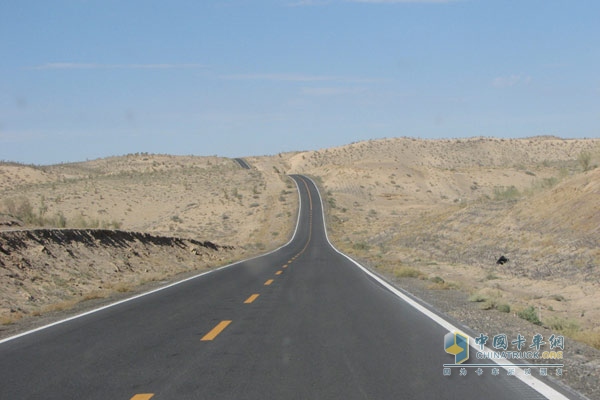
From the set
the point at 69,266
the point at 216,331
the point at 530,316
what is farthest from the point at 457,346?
the point at 69,266

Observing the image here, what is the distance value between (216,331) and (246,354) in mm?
1988

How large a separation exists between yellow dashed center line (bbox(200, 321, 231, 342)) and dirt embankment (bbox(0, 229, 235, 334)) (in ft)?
15.0

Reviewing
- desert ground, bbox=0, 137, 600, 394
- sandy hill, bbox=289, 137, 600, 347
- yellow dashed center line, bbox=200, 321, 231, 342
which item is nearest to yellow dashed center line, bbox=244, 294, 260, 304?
yellow dashed center line, bbox=200, 321, 231, 342

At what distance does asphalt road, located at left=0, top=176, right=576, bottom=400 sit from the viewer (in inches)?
258

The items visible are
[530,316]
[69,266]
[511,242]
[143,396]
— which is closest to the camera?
[143,396]

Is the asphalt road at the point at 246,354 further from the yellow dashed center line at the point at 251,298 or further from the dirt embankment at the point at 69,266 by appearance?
the dirt embankment at the point at 69,266

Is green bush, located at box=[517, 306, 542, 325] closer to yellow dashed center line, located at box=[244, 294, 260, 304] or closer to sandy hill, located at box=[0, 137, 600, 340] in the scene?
sandy hill, located at box=[0, 137, 600, 340]

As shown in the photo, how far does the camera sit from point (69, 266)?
21688 mm

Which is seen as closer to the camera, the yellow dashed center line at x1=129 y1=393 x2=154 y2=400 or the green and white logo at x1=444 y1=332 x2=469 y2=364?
the yellow dashed center line at x1=129 y1=393 x2=154 y2=400

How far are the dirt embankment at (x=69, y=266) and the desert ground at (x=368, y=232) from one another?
0.07 meters

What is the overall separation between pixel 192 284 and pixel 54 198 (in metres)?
73.1

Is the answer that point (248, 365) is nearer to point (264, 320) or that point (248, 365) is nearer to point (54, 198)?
point (264, 320)

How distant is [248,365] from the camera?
763 centimetres

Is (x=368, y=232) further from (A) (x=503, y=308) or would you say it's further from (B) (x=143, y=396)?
(B) (x=143, y=396)
